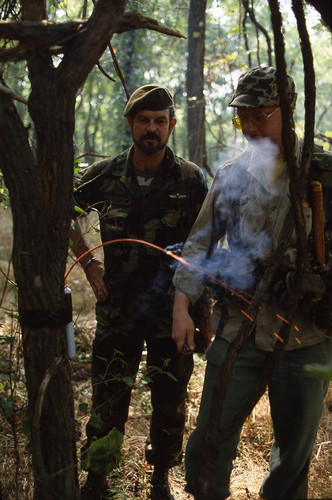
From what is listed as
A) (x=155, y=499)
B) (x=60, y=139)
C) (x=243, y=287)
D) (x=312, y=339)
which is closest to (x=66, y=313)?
(x=60, y=139)

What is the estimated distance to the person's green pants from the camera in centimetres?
237

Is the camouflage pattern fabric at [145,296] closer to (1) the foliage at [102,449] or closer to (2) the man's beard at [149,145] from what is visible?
(2) the man's beard at [149,145]

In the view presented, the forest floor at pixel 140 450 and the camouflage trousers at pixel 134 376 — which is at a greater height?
the camouflage trousers at pixel 134 376

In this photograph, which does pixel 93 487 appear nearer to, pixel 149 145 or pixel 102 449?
pixel 102 449

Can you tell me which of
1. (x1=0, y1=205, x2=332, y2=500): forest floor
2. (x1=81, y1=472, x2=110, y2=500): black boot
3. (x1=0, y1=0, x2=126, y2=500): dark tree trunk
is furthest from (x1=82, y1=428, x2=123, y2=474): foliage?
(x1=81, y1=472, x2=110, y2=500): black boot

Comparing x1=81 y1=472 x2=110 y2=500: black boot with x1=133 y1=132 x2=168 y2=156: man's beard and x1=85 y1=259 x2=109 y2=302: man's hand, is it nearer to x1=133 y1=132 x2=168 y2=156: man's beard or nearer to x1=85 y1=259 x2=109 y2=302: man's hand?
x1=85 y1=259 x2=109 y2=302: man's hand

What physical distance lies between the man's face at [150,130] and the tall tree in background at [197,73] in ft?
14.5

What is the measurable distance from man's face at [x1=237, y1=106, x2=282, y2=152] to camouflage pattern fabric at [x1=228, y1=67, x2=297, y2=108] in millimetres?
39

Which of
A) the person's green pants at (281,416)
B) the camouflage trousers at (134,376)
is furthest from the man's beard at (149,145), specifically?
the person's green pants at (281,416)

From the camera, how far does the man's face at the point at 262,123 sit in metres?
2.45

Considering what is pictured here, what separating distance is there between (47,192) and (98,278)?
4.82 ft

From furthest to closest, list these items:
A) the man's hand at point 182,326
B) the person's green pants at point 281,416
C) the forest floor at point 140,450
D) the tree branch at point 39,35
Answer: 1. the forest floor at point 140,450
2. the man's hand at point 182,326
3. the person's green pants at point 281,416
4. the tree branch at point 39,35

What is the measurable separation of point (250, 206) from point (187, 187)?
2.92ft

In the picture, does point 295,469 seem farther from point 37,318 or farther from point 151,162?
point 151,162
